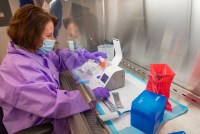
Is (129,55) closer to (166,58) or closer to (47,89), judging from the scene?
(166,58)

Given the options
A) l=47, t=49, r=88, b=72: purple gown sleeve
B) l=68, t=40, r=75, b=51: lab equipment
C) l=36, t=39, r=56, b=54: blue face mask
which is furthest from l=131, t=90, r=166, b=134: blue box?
l=68, t=40, r=75, b=51: lab equipment

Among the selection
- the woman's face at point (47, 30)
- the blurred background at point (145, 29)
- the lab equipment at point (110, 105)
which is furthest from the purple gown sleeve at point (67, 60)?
the lab equipment at point (110, 105)

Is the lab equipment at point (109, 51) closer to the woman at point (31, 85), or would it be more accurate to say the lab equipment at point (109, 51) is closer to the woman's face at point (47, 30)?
the woman at point (31, 85)

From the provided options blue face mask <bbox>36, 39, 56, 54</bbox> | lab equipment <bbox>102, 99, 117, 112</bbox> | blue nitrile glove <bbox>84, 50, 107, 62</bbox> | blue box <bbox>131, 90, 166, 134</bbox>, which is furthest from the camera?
blue nitrile glove <bbox>84, 50, 107, 62</bbox>

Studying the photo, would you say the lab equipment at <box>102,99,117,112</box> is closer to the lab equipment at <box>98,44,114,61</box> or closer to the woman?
the woman

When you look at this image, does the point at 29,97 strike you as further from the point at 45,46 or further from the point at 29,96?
the point at 45,46

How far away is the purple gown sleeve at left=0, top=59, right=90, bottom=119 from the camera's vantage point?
2.55 feet

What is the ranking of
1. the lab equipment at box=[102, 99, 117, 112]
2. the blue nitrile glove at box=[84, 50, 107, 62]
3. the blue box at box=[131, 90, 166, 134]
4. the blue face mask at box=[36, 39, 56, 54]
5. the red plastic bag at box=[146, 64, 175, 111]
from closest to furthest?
1. the blue box at box=[131, 90, 166, 134]
2. the red plastic bag at box=[146, 64, 175, 111]
3. the lab equipment at box=[102, 99, 117, 112]
4. the blue face mask at box=[36, 39, 56, 54]
5. the blue nitrile glove at box=[84, 50, 107, 62]

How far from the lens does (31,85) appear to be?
78 cm

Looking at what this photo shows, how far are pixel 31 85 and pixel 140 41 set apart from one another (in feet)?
3.05

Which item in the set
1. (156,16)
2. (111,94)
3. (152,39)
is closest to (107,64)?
(111,94)

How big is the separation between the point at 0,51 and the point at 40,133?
2.90 metres

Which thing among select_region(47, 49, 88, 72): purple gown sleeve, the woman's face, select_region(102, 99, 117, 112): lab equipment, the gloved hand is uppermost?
the woman's face

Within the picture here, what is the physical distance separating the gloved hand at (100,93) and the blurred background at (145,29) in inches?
18.7
